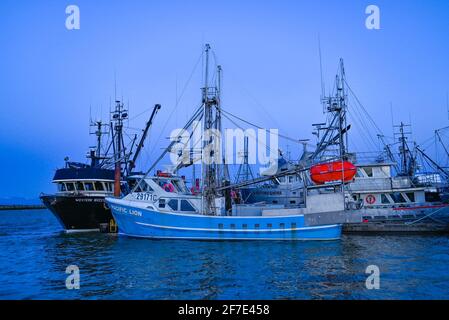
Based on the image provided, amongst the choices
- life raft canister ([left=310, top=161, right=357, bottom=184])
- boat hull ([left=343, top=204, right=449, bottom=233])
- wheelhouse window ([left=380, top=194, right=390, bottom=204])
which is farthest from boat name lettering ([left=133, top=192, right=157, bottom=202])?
wheelhouse window ([left=380, top=194, right=390, bottom=204])

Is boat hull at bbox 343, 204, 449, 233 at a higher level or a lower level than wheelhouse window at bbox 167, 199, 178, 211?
lower

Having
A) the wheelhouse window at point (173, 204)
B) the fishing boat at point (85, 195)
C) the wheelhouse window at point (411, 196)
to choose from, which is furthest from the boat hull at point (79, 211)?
the wheelhouse window at point (411, 196)

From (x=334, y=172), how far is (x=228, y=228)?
8827mm

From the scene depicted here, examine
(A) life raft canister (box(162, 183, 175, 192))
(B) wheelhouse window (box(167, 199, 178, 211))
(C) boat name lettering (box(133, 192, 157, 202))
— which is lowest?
(B) wheelhouse window (box(167, 199, 178, 211))

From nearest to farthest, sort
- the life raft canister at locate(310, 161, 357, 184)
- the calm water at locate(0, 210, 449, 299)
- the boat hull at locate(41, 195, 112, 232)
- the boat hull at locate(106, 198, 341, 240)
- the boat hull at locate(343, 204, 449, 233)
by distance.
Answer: the calm water at locate(0, 210, 449, 299)
the life raft canister at locate(310, 161, 357, 184)
the boat hull at locate(106, 198, 341, 240)
the boat hull at locate(343, 204, 449, 233)
the boat hull at locate(41, 195, 112, 232)

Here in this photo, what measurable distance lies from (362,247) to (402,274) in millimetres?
7976

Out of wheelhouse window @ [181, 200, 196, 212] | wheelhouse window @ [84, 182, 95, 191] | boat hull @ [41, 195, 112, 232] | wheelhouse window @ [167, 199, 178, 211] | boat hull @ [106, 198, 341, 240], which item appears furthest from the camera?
wheelhouse window @ [84, 182, 95, 191]

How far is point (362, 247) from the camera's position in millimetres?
23844

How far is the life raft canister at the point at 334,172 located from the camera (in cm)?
2547

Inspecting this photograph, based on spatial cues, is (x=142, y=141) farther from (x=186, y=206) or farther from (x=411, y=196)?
(x=411, y=196)

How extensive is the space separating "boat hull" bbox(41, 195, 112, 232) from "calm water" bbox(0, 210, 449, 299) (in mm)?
6777

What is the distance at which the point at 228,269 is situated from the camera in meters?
17.3

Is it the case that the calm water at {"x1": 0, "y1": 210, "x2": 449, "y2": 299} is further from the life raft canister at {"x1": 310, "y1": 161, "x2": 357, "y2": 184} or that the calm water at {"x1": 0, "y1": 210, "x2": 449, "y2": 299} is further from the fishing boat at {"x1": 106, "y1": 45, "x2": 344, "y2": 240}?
the life raft canister at {"x1": 310, "y1": 161, "x2": 357, "y2": 184}

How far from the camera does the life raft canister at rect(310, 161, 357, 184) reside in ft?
83.6
